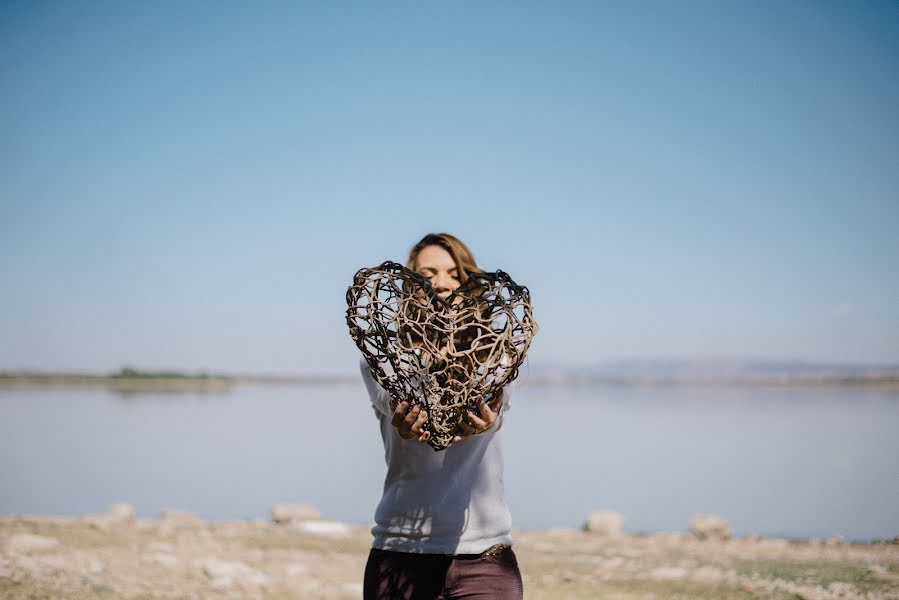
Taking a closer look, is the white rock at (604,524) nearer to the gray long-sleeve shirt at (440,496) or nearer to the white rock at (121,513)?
the white rock at (121,513)

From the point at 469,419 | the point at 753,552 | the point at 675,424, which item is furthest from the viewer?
the point at 675,424

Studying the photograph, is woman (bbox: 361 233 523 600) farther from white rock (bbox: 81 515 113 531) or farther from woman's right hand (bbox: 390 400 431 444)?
white rock (bbox: 81 515 113 531)

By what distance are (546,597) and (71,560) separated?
4.38 meters

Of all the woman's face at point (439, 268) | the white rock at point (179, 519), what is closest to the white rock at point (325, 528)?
the white rock at point (179, 519)

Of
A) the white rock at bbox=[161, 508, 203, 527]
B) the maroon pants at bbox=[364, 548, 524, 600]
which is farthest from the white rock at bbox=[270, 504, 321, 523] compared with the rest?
the maroon pants at bbox=[364, 548, 524, 600]

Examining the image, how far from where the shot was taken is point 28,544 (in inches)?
283

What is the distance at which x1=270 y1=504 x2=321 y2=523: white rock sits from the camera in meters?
11.9

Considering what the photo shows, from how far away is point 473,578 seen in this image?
273 cm

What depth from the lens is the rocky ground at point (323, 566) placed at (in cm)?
627

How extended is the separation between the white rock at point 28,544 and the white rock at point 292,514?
4.72 meters

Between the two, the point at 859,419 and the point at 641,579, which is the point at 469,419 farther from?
the point at 859,419

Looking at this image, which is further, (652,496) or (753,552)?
(652,496)

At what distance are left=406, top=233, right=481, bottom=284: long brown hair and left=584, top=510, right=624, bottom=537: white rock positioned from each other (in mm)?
9342

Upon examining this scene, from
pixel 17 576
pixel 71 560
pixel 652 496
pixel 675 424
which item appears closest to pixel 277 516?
pixel 71 560
